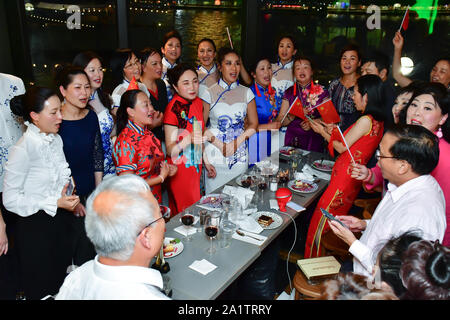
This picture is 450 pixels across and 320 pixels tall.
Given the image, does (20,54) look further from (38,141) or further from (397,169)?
(397,169)

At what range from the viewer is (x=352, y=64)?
13.0ft

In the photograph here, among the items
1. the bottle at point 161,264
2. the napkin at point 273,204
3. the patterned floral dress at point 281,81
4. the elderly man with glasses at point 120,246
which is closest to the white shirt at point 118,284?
the elderly man with glasses at point 120,246

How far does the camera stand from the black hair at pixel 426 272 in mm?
1140

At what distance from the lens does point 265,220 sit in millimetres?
2412

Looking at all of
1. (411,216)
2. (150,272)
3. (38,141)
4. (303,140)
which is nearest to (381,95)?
(411,216)

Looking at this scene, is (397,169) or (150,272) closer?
(150,272)

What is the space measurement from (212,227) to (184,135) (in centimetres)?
131

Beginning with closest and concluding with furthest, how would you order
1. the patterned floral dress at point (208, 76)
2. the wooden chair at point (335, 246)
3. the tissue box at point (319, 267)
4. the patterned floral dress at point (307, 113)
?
the tissue box at point (319, 267) < the wooden chair at point (335, 246) < the patterned floral dress at point (208, 76) < the patterned floral dress at point (307, 113)

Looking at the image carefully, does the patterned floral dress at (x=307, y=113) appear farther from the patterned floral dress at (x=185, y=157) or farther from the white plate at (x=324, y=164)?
the patterned floral dress at (x=185, y=157)

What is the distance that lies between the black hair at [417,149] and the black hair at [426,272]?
0.67 metres

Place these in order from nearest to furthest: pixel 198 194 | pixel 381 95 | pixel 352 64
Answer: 1. pixel 381 95
2. pixel 198 194
3. pixel 352 64

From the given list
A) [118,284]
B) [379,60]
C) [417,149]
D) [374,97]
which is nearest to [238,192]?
[374,97]

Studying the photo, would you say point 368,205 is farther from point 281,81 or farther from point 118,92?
point 118,92
